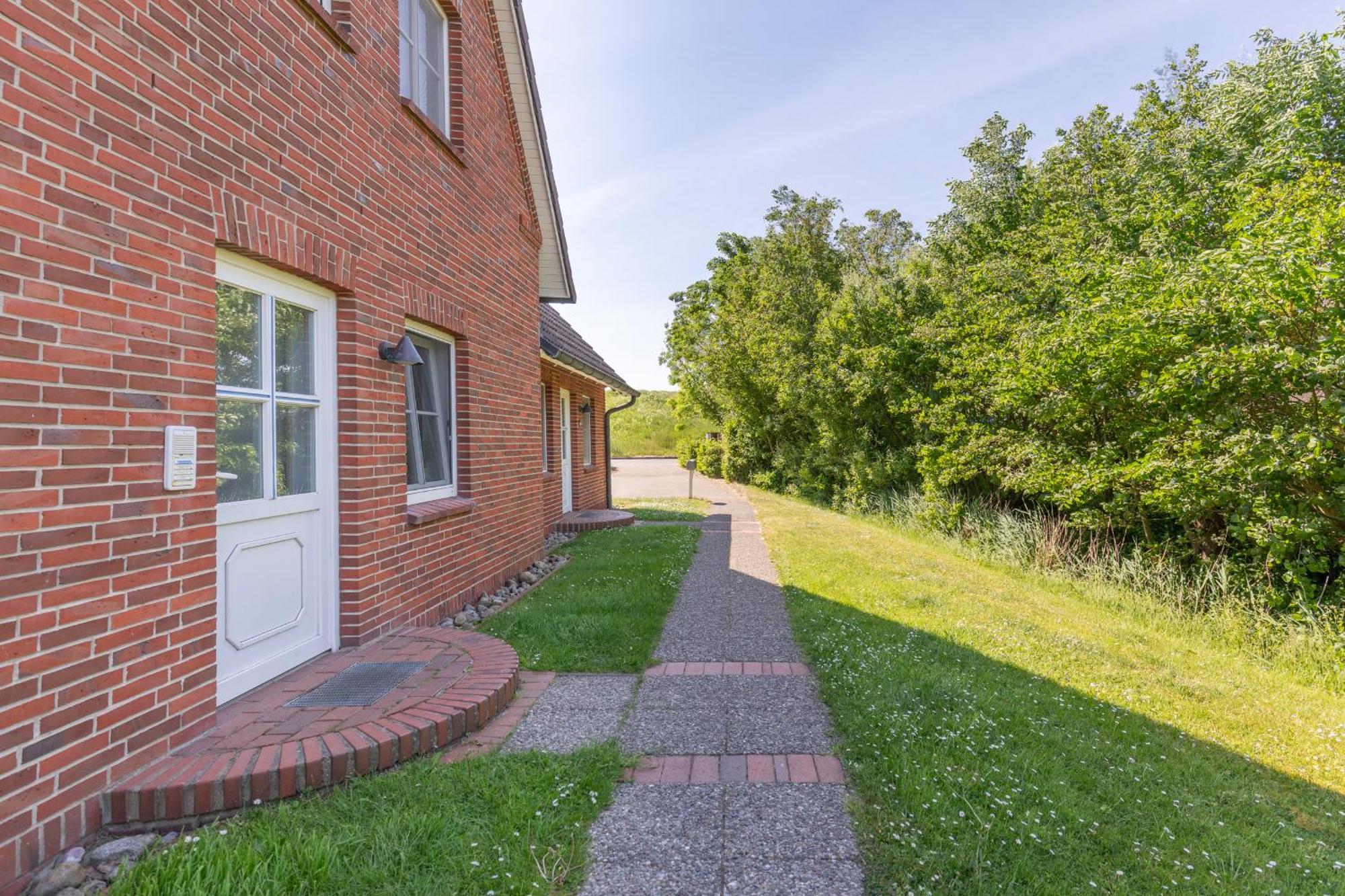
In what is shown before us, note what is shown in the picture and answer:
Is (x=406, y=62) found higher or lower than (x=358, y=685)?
higher

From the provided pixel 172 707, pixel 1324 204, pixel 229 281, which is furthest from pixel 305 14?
pixel 1324 204

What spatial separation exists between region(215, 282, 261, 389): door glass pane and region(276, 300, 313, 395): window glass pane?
186 millimetres

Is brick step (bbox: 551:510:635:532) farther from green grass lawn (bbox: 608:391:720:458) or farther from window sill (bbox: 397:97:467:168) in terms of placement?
green grass lawn (bbox: 608:391:720:458)

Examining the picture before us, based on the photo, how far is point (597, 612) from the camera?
5832 millimetres

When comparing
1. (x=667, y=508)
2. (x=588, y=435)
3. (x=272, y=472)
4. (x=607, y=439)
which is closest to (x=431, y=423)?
(x=272, y=472)

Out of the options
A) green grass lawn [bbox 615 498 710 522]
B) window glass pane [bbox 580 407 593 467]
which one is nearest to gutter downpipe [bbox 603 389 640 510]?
window glass pane [bbox 580 407 593 467]

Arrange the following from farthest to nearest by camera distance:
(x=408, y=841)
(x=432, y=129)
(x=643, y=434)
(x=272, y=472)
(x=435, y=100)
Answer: (x=643, y=434), (x=435, y=100), (x=432, y=129), (x=272, y=472), (x=408, y=841)

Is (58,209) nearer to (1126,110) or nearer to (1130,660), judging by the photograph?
(1130,660)

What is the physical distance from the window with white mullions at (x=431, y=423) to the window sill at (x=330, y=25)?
202 cm

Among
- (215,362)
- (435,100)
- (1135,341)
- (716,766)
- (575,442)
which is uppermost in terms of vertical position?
(435,100)

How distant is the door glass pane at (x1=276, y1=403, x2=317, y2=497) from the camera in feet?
12.6

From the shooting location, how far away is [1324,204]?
639cm

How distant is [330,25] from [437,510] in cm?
333

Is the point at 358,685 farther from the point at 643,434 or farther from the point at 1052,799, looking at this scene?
the point at 643,434
